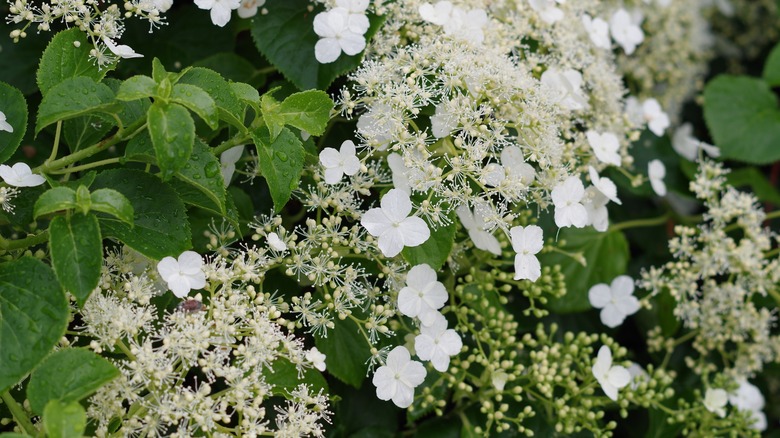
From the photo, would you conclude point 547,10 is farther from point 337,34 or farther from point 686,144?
point 686,144

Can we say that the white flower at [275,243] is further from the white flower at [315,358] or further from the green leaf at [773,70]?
the green leaf at [773,70]

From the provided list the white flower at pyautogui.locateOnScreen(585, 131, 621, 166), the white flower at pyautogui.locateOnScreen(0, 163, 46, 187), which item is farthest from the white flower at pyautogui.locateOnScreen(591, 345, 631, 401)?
the white flower at pyautogui.locateOnScreen(0, 163, 46, 187)

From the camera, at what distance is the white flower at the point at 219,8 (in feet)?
3.26

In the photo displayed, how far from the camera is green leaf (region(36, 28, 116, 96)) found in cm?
89

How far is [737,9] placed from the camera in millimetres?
1982

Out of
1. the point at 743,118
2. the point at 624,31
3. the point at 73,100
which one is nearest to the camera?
the point at 73,100

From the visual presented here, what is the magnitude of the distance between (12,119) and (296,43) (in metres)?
0.39

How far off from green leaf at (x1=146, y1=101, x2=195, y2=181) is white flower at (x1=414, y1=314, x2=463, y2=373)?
355 millimetres

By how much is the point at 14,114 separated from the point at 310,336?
0.46 meters

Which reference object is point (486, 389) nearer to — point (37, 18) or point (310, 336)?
point (310, 336)

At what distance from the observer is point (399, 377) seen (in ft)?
2.98

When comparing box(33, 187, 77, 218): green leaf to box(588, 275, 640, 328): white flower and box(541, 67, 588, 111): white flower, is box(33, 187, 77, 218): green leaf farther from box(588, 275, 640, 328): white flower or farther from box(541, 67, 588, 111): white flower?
box(588, 275, 640, 328): white flower

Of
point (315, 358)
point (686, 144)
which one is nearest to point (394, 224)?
point (315, 358)

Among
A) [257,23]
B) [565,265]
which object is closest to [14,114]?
[257,23]
